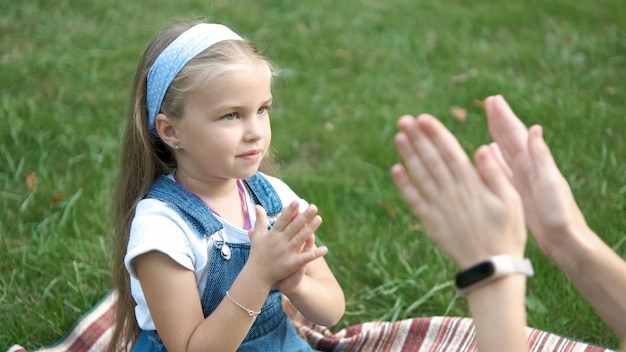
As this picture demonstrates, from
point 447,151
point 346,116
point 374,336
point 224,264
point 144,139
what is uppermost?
point 447,151

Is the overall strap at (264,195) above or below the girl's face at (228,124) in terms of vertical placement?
below

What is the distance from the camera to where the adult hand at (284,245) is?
6.07 ft

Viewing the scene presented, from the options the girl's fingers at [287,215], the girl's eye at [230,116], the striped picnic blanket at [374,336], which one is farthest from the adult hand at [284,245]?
the striped picnic blanket at [374,336]

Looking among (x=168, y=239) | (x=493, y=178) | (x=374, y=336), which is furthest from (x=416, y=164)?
(x=374, y=336)

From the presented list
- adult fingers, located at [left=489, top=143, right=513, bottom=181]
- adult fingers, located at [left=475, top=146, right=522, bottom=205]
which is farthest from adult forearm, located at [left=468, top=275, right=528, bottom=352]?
adult fingers, located at [left=489, top=143, right=513, bottom=181]

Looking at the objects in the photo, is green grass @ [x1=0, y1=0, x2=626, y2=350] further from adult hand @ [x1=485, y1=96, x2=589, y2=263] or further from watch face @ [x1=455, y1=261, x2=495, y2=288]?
watch face @ [x1=455, y1=261, x2=495, y2=288]

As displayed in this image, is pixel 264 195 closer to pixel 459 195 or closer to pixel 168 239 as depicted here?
pixel 168 239

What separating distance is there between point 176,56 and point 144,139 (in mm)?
268

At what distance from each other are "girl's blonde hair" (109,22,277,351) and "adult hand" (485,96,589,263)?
72 cm

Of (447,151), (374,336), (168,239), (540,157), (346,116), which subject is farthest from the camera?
(346,116)

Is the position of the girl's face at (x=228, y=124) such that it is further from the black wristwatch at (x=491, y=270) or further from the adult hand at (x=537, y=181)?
the black wristwatch at (x=491, y=270)

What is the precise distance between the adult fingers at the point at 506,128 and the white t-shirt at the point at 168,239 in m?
0.78

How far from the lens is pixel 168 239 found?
202 centimetres

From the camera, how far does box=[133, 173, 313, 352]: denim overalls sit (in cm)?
212
